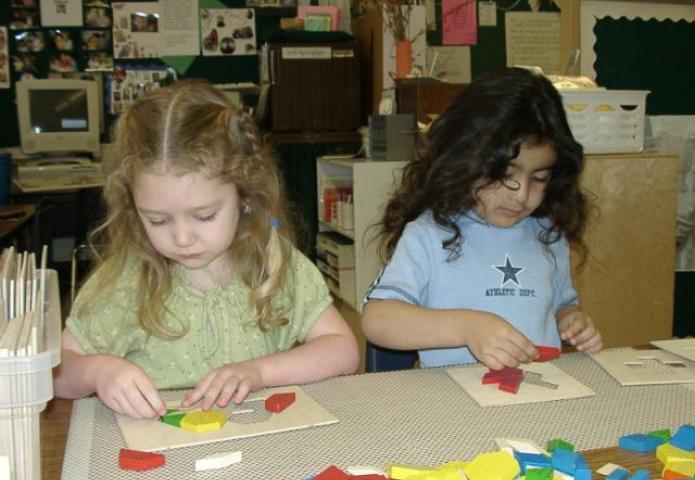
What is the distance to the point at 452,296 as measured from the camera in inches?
51.7

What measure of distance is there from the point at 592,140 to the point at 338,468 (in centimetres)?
164

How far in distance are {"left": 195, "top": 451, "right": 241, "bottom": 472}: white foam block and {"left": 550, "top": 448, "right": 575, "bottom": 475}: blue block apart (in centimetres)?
27

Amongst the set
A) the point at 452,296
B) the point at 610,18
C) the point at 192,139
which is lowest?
the point at 452,296

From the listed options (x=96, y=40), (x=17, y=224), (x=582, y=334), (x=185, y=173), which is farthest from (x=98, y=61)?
(x=582, y=334)

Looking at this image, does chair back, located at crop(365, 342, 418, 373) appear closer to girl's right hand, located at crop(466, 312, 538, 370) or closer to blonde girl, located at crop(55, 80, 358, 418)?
blonde girl, located at crop(55, 80, 358, 418)

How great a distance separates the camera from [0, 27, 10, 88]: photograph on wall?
155 inches

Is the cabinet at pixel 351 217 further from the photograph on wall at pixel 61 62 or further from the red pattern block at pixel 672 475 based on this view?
the red pattern block at pixel 672 475

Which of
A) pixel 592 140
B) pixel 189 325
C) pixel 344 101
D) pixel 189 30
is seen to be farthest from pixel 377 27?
pixel 189 325

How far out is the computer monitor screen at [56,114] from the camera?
3807 millimetres

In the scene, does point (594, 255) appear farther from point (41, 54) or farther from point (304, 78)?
point (41, 54)

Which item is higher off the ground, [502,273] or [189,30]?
[189,30]

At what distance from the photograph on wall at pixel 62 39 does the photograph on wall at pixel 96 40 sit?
0.06 metres

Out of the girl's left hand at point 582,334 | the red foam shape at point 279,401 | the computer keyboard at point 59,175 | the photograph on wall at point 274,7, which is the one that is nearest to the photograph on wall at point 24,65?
the computer keyboard at point 59,175

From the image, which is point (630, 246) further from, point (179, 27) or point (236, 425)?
point (179, 27)
